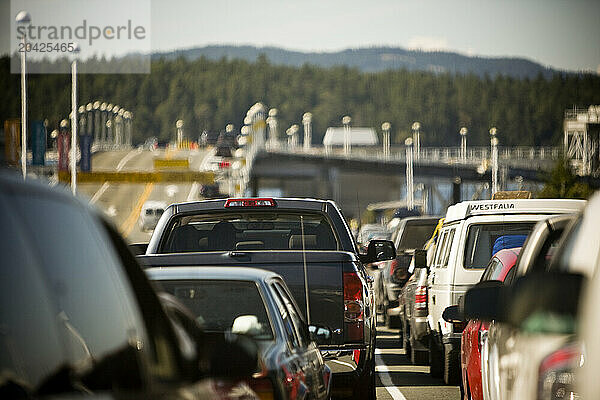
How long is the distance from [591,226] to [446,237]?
1064 centimetres

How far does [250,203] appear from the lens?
1047cm

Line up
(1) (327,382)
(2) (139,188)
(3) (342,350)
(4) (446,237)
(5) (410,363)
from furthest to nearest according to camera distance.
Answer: (2) (139,188) < (5) (410,363) < (4) (446,237) < (3) (342,350) < (1) (327,382)

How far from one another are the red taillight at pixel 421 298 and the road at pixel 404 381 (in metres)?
0.76

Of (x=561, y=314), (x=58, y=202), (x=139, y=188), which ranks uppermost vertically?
(x=58, y=202)

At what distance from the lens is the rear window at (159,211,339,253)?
10336 mm

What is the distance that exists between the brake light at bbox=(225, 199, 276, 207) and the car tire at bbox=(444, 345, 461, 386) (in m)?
3.22

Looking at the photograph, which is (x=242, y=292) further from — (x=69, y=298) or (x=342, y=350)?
(x=69, y=298)

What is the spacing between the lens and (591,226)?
12.7 feet

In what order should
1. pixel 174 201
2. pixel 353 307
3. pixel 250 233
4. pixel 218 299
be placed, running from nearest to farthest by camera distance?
pixel 218 299, pixel 353 307, pixel 250 233, pixel 174 201

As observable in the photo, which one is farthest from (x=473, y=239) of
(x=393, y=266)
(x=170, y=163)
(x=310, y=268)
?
(x=170, y=163)

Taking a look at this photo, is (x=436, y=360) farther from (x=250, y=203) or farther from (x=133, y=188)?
(x=133, y=188)

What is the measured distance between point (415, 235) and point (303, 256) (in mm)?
15105

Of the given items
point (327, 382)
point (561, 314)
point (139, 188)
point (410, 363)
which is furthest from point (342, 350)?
point (139, 188)

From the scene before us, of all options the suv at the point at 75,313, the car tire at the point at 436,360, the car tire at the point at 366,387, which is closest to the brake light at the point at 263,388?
the suv at the point at 75,313
